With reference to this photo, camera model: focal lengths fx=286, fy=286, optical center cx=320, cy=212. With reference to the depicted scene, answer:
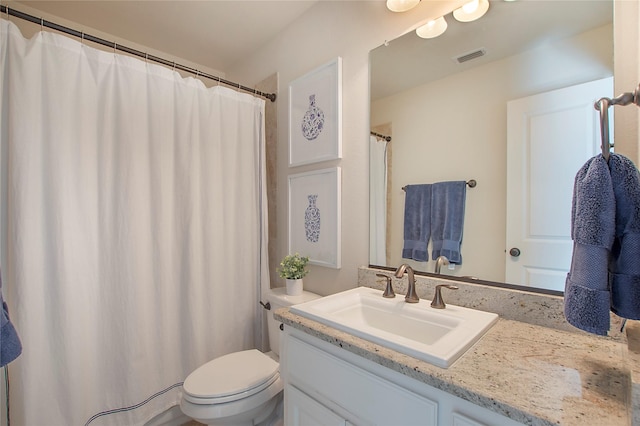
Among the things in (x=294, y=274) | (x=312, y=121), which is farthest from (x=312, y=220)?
(x=312, y=121)

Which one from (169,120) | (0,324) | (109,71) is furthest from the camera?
(169,120)

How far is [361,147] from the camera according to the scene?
4.96ft

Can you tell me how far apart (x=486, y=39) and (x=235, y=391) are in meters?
1.79

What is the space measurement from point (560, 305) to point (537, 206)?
332 millimetres

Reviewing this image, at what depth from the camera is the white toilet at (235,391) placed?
1204mm

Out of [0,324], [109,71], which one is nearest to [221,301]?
[0,324]

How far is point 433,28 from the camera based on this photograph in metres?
1.25

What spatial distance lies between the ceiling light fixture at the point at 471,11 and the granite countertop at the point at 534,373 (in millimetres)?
1189

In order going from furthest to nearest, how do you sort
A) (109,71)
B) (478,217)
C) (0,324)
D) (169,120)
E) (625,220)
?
(169,120)
(109,71)
(478,217)
(0,324)
(625,220)

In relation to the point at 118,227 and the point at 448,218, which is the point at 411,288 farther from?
the point at 118,227

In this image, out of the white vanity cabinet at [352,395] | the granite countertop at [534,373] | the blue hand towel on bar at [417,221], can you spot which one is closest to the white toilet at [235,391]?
the white vanity cabinet at [352,395]

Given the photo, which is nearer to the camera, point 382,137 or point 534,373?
point 534,373

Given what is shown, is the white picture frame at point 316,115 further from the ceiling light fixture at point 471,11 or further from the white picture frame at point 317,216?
the ceiling light fixture at point 471,11

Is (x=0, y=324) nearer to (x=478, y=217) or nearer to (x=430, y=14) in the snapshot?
(x=478, y=217)
